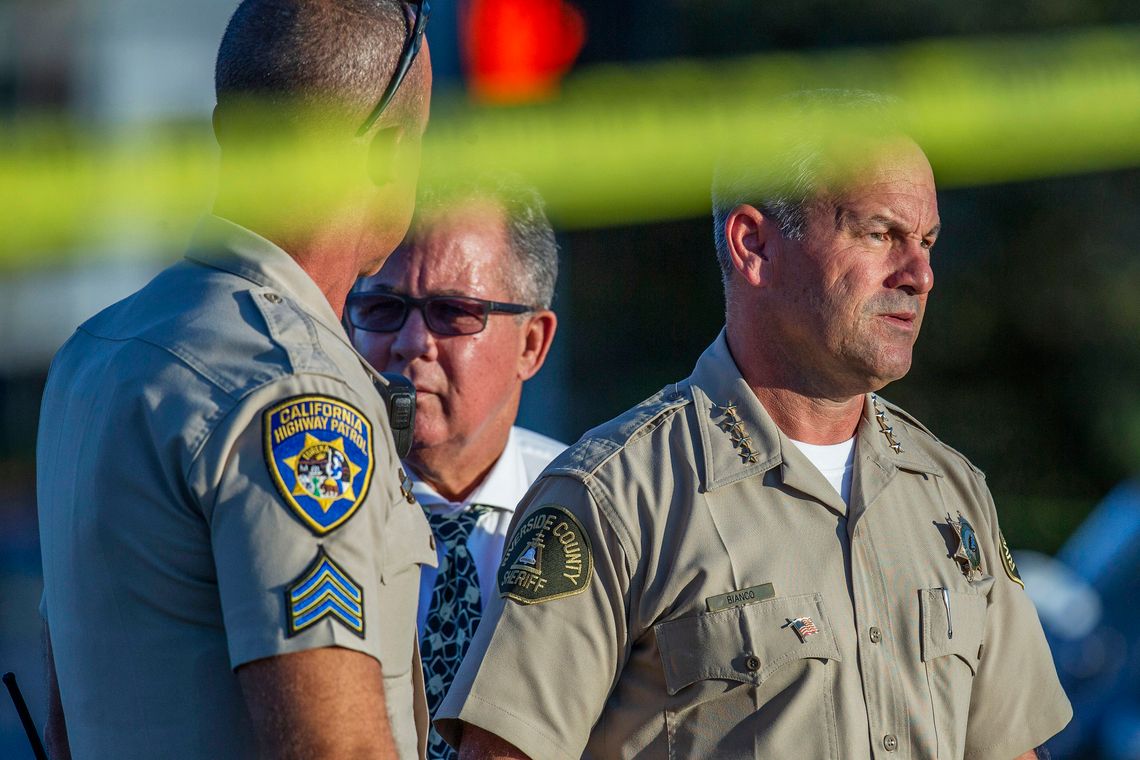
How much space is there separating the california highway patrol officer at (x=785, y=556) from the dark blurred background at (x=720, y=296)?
5616mm

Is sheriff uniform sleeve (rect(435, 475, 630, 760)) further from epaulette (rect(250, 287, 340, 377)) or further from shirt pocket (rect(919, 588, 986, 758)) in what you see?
epaulette (rect(250, 287, 340, 377))

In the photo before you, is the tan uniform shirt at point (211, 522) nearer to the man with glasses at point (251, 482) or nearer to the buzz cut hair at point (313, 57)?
the man with glasses at point (251, 482)

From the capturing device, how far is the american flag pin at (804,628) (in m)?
2.42

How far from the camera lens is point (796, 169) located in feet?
8.98

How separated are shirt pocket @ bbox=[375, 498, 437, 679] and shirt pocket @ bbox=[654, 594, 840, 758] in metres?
0.64

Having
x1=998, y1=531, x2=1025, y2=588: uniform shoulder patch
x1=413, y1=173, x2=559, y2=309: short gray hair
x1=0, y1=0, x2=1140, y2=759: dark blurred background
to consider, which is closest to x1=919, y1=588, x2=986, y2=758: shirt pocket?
x1=998, y1=531, x2=1025, y2=588: uniform shoulder patch

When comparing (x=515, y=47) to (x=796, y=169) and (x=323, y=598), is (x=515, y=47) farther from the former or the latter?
(x=323, y=598)

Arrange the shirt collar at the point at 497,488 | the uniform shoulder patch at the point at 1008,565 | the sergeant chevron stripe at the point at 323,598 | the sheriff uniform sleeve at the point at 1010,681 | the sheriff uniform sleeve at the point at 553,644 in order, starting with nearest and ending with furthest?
1. the sergeant chevron stripe at the point at 323,598
2. the sheriff uniform sleeve at the point at 553,644
3. the sheriff uniform sleeve at the point at 1010,681
4. the uniform shoulder patch at the point at 1008,565
5. the shirt collar at the point at 497,488

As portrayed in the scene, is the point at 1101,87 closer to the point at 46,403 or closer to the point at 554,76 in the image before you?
the point at 554,76

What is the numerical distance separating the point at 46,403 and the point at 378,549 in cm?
57

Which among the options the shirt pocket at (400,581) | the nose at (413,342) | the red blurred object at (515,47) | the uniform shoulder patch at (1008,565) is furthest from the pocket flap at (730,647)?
the red blurred object at (515,47)

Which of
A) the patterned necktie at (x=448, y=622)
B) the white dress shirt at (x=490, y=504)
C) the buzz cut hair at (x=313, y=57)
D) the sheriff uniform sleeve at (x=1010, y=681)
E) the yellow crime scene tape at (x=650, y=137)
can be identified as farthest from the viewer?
the yellow crime scene tape at (x=650, y=137)

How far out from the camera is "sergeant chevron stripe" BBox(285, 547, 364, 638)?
164 cm

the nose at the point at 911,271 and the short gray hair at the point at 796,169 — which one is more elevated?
the short gray hair at the point at 796,169
